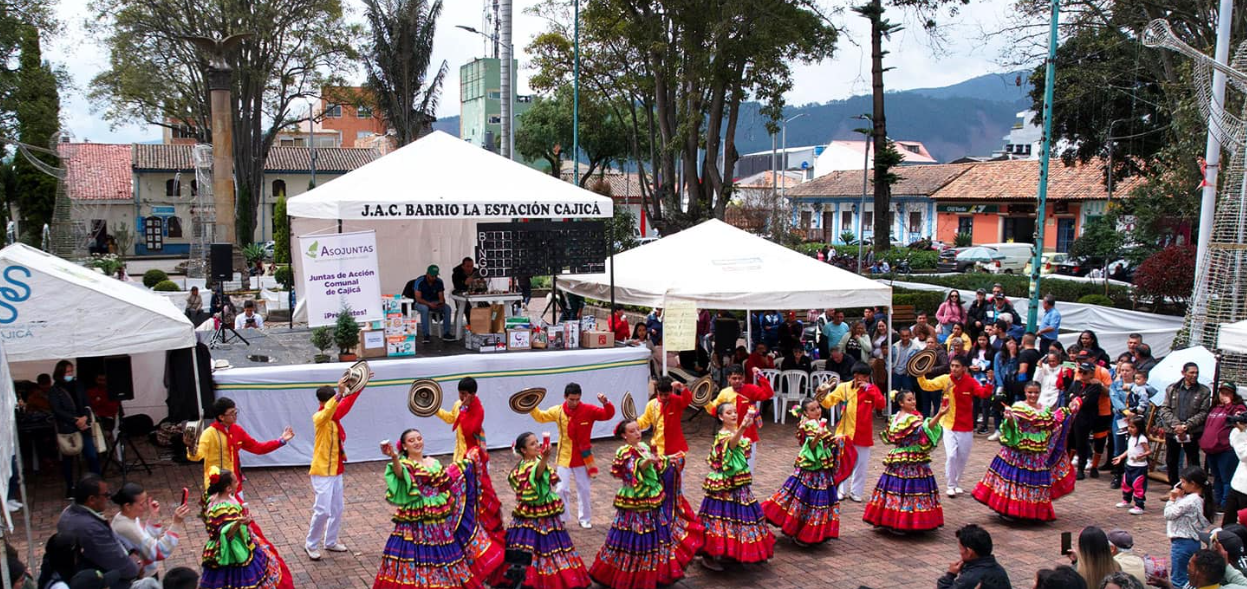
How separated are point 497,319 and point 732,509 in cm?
559

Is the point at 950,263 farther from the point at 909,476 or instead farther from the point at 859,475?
the point at 909,476

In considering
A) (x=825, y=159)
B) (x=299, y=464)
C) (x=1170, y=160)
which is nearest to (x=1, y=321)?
(x=299, y=464)

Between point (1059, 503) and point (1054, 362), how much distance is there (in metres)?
1.72

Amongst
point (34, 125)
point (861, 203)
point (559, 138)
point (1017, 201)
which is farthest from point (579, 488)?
point (559, 138)

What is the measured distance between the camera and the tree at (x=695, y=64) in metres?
22.6

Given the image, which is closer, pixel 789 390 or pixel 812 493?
pixel 812 493

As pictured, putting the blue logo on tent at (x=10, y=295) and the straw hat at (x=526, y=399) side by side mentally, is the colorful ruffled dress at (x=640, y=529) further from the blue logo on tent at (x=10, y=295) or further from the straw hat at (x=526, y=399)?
the blue logo on tent at (x=10, y=295)

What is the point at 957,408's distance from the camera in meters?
Result: 10.4

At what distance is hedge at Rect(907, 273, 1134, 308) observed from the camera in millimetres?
22500

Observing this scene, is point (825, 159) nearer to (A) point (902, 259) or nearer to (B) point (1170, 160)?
(A) point (902, 259)

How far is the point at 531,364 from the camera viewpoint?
12602 millimetres

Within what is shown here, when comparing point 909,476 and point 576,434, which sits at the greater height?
point 576,434

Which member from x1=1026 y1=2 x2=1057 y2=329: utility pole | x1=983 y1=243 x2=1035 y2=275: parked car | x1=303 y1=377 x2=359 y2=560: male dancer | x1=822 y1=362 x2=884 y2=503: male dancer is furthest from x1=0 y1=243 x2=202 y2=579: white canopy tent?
x1=983 y1=243 x2=1035 y2=275: parked car

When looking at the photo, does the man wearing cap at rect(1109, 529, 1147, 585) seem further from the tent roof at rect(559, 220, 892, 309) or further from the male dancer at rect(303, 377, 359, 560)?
the tent roof at rect(559, 220, 892, 309)
